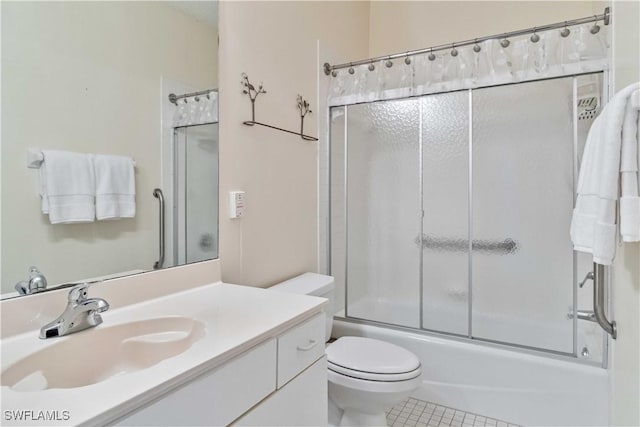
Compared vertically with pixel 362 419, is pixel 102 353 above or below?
above

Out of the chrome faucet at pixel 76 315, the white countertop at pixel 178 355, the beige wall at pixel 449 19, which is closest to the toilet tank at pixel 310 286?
the white countertop at pixel 178 355

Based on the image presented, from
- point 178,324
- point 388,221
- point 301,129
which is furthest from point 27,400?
point 388,221

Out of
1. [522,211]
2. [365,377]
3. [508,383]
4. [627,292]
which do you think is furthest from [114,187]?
[522,211]

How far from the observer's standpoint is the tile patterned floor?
182 centimetres

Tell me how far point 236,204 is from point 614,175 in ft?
4.37

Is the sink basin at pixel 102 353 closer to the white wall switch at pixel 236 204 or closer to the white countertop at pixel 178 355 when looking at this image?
the white countertop at pixel 178 355

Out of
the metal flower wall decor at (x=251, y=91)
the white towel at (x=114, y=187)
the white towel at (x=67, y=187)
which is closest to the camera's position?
the white towel at (x=67, y=187)

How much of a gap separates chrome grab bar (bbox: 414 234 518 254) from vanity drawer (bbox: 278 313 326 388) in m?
1.38

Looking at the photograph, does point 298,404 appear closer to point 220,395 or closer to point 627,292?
point 220,395

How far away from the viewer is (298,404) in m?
1.04

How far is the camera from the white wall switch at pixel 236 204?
154 centimetres

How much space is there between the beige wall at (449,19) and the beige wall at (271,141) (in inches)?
27.1

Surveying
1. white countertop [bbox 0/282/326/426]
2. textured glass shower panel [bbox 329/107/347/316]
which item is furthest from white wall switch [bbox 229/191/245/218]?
textured glass shower panel [bbox 329/107/347/316]

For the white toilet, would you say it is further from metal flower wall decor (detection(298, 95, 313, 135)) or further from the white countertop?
metal flower wall decor (detection(298, 95, 313, 135))
